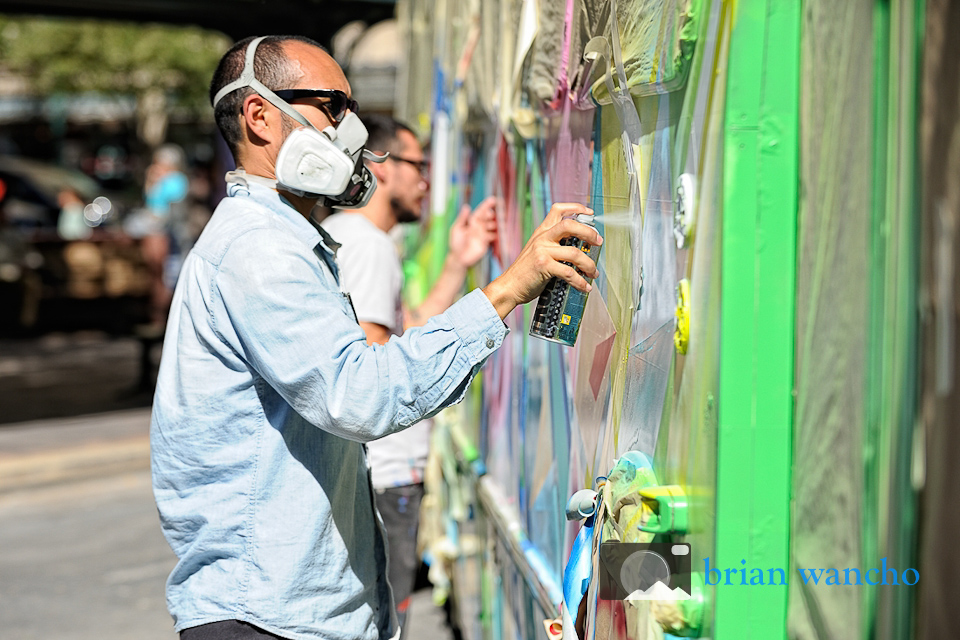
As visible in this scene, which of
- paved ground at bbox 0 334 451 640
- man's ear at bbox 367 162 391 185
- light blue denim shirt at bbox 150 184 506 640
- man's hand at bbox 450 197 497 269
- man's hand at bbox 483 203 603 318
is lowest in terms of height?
paved ground at bbox 0 334 451 640

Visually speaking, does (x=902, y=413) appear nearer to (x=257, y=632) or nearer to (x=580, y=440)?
(x=580, y=440)

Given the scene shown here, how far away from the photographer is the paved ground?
4.84 metres

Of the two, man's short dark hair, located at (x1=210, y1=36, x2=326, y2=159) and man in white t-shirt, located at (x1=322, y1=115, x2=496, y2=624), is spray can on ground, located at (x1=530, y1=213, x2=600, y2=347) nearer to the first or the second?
man's short dark hair, located at (x1=210, y1=36, x2=326, y2=159)

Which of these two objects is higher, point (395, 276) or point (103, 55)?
point (103, 55)

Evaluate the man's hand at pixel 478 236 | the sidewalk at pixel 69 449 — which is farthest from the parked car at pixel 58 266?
the man's hand at pixel 478 236

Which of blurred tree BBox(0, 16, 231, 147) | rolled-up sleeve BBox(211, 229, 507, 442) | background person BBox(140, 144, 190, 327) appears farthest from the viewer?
blurred tree BBox(0, 16, 231, 147)

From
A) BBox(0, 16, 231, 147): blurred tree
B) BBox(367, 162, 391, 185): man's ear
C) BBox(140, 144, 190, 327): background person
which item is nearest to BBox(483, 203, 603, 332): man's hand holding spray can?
BBox(367, 162, 391, 185): man's ear

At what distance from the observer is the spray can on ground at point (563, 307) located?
1712 mm

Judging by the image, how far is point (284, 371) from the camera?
1.66 meters

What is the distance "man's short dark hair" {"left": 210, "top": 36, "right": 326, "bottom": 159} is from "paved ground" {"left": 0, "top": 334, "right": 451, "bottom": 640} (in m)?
3.22

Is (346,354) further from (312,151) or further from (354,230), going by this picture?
(354,230)

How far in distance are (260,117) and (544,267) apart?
0.64m

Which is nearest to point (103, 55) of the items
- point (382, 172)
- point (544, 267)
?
point (382, 172)

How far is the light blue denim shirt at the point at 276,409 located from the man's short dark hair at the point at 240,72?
145 millimetres
